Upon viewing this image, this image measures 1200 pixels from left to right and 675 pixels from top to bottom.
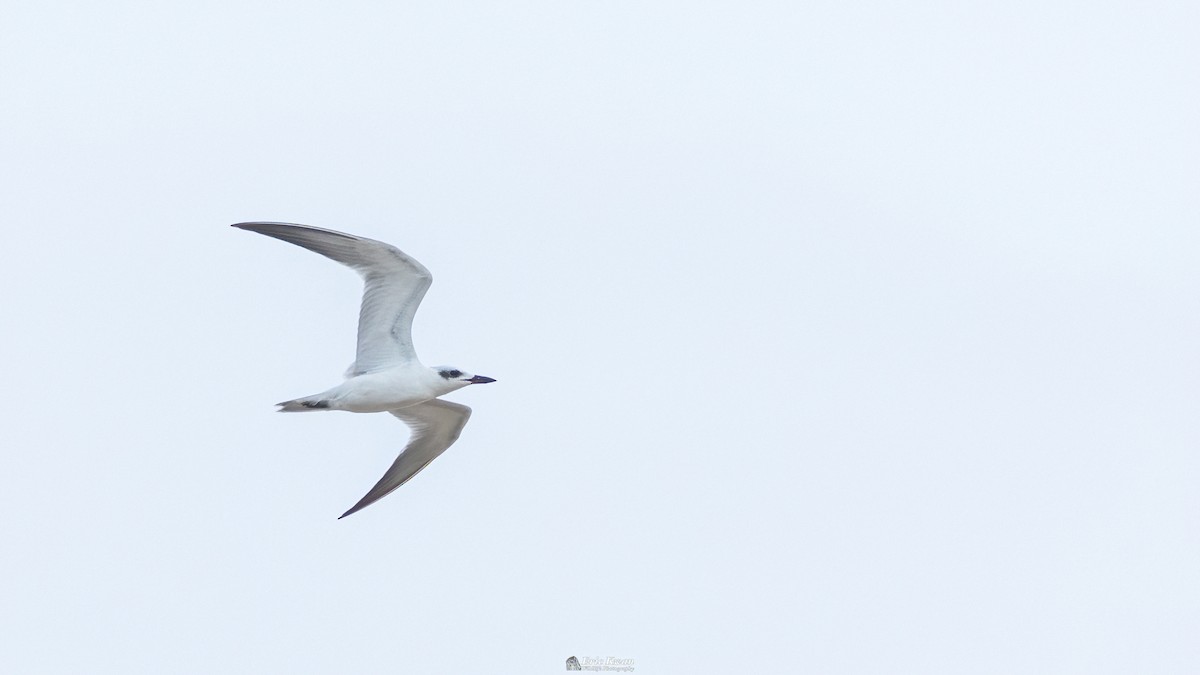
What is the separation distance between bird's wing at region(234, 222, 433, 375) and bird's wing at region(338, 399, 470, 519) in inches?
73.8

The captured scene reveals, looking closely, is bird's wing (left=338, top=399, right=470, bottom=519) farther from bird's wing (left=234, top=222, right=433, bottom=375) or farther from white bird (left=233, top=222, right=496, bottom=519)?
bird's wing (left=234, top=222, right=433, bottom=375)

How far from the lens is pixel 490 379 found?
23438 mm

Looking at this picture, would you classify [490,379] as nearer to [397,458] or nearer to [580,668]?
[397,458]

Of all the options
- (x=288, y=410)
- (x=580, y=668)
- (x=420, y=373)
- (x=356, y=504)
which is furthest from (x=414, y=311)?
(x=580, y=668)

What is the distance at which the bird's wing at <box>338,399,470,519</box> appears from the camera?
24.9 meters

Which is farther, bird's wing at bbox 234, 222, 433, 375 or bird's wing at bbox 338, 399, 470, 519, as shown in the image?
bird's wing at bbox 338, 399, 470, 519

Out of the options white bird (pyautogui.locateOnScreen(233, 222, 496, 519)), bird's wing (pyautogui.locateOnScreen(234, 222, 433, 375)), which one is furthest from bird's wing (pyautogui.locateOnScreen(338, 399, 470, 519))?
bird's wing (pyautogui.locateOnScreen(234, 222, 433, 375))

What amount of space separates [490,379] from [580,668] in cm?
454

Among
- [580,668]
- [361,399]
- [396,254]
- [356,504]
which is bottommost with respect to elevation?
[580,668]

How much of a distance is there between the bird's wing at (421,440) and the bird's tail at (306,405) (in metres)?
2.70

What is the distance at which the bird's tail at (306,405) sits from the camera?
2186 cm

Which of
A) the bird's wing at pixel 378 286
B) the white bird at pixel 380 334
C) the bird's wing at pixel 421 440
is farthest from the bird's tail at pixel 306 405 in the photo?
the bird's wing at pixel 421 440

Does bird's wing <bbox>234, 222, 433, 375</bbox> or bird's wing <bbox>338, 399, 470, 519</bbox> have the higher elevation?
bird's wing <bbox>234, 222, 433, 375</bbox>

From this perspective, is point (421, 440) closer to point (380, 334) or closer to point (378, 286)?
point (380, 334)
